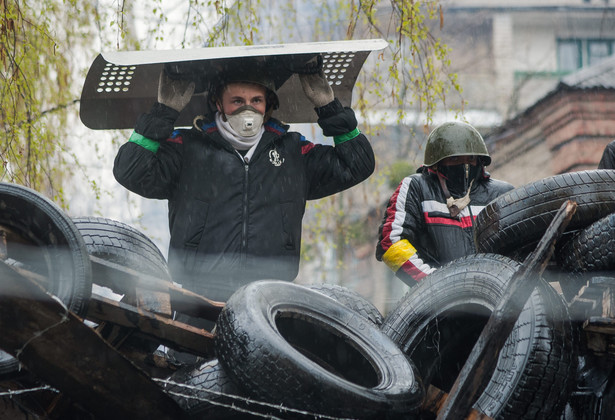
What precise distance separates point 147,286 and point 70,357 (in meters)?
0.82

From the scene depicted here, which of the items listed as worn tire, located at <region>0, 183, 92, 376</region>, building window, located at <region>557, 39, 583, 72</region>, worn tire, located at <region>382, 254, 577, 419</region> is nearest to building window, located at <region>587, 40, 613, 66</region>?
building window, located at <region>557, 39, 583, 72</region>

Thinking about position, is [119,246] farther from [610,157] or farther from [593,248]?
[610,157]

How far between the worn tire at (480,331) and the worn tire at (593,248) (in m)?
0.31

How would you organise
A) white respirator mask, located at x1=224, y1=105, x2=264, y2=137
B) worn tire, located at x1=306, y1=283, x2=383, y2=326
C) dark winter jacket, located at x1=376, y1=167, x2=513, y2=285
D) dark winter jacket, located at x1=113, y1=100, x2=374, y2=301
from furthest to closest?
dark winter jacket, located at x1=376, y1=167, x2=513, y2=285 < white respirator mask, located at x1=224, y1=105, x2=264, y2=137 < dark winter jacket, located at x1=113, y1=100, x2=374, y2=301 < worn tire, located at x1=306, y1=283, x2=383, y2=326

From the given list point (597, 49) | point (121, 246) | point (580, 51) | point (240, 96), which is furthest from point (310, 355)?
point (597, 49)

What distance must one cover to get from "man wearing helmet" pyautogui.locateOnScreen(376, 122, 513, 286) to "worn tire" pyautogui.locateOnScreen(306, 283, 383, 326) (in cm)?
92

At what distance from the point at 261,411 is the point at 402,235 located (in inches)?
93.3

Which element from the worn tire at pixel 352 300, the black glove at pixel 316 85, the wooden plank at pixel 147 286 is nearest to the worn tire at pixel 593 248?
the worn tire at pixel 352 300

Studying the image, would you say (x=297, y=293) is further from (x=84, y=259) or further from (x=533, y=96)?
(x=533, y=96)

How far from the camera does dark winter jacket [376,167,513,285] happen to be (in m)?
5.21

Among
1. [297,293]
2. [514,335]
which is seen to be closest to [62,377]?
[297,293]

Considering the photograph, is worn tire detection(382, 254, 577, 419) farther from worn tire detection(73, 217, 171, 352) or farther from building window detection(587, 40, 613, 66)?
building window detection(587, 40, 613, 66)

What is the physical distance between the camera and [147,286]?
11.8ft

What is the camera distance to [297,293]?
3.70 metres
